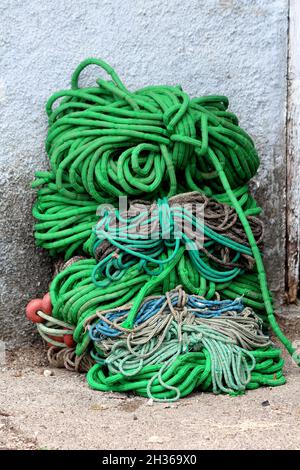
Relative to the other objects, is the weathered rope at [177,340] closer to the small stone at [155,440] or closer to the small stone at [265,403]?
the small stone at [265,403]

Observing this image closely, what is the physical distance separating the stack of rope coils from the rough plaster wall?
11cm

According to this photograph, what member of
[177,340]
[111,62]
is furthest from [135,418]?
[111,62]

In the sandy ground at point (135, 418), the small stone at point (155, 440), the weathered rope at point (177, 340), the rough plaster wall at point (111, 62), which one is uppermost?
the rough plaster wall at point (111, 62)

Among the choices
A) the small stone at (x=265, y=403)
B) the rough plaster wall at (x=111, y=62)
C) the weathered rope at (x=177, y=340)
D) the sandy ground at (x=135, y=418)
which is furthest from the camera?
the rough plaster wall at (x=111, y=62)

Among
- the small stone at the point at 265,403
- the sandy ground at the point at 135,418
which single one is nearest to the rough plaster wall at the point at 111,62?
the sandy ground at the point at 135,418

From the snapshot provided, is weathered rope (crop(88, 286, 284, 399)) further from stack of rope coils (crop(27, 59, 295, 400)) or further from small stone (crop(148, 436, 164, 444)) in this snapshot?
small stone (crop(148, 436, 164, 444))

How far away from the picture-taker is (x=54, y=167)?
3750 millimetres

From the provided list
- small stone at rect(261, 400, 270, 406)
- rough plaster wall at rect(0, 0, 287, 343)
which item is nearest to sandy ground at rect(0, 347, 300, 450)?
small stone at rect(261, 400, 270, 406)

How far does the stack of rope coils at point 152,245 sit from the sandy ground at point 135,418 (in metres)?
0.09

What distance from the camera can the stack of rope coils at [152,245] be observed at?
351 cm

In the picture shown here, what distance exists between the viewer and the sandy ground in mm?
Answer: 2980

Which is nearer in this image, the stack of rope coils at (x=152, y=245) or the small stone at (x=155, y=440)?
the small stone at (x=155, y=440)

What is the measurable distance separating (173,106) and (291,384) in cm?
109

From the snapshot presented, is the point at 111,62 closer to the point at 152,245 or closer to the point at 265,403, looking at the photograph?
the point at 152,245
